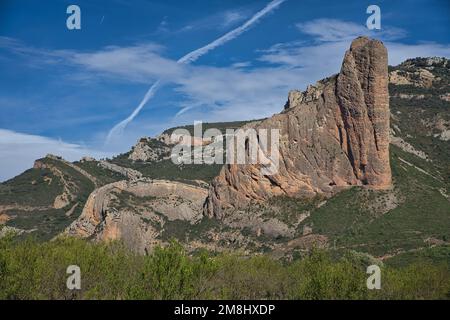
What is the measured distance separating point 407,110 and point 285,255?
6929 cm

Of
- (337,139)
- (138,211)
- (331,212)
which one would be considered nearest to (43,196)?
(138,211)

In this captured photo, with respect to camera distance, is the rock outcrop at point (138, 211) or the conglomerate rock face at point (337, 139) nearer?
the conglomerate rock face at point (337, 139)

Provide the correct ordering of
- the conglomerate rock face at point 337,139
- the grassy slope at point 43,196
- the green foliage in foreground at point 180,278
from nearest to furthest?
the green foliage in foreground at point 180,278, the conglomerate rock face at point 337,139, the grassy slope at point 43,196

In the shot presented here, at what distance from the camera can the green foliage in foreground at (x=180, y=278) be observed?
152ft

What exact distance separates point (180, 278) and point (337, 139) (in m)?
66.1

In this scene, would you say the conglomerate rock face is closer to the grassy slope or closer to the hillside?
the hillside

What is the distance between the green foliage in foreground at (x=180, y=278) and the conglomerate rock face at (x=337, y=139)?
47217 millimetres

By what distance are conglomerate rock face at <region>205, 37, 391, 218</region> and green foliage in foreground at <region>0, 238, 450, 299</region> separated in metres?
47.2

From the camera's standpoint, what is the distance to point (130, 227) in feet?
377

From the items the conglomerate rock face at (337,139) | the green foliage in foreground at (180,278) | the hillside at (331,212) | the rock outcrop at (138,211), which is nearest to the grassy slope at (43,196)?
the hillside at (331,212)

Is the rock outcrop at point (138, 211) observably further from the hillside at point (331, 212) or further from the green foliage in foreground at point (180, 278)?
the green foliage in foreground at point (180, 278)

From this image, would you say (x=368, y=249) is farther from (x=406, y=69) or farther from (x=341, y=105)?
(x=406, y=69)

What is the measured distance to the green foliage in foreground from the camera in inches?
1828

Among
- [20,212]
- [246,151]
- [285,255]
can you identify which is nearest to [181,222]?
[246,151]
